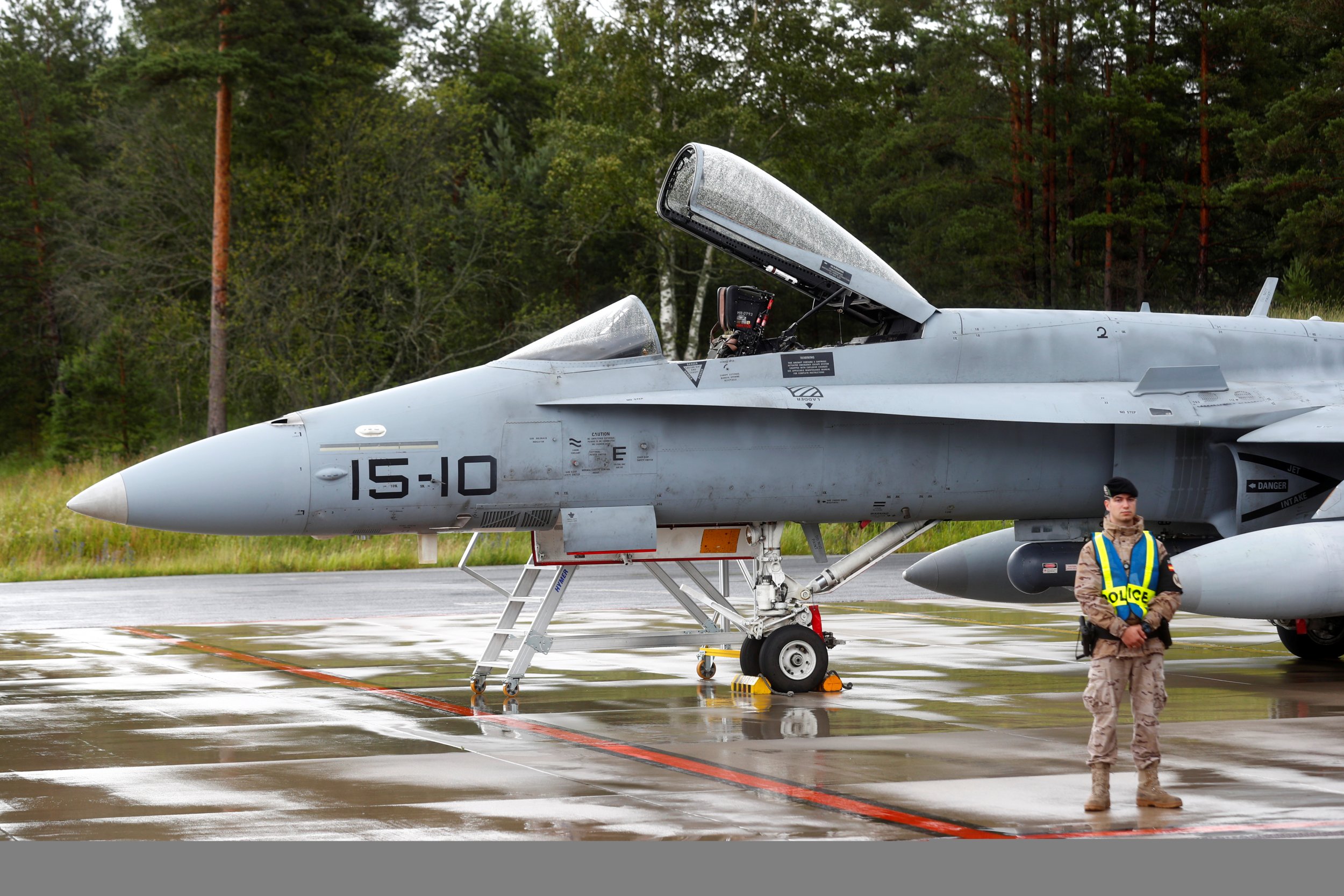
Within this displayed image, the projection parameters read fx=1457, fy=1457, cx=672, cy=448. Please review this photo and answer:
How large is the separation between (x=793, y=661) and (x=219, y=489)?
4.17m

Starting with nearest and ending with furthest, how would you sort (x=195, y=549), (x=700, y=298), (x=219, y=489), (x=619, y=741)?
(x=619, y=741)
(x=219, y=489)
(x=195, y=549)
(x=700, y=298)

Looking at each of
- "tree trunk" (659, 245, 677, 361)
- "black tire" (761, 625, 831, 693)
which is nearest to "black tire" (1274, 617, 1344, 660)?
"black tire" (761, 625, 831, 693)

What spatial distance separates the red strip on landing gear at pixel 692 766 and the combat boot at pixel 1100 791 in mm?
671

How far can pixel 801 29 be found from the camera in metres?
38.5

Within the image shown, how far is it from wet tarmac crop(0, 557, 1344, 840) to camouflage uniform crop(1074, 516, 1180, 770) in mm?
308

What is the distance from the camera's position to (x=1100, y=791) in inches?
254

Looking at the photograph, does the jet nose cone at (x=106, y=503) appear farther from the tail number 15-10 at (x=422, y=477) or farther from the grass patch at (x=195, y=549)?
the grass patch at (x=195, y=549)

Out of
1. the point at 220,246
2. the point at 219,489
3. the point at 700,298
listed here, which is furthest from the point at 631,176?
the point at 219,489

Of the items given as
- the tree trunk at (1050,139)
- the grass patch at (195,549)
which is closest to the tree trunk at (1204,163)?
the tree trunk at (1050,139)

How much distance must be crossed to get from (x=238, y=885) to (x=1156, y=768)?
155 inches

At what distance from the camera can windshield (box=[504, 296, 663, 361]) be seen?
10.4m

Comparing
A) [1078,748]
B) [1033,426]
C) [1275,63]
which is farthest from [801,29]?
[1078,748]

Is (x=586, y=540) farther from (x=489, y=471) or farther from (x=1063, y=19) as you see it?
(x=1063, y=19)

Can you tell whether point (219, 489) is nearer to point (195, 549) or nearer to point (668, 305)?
point (195, 549)
